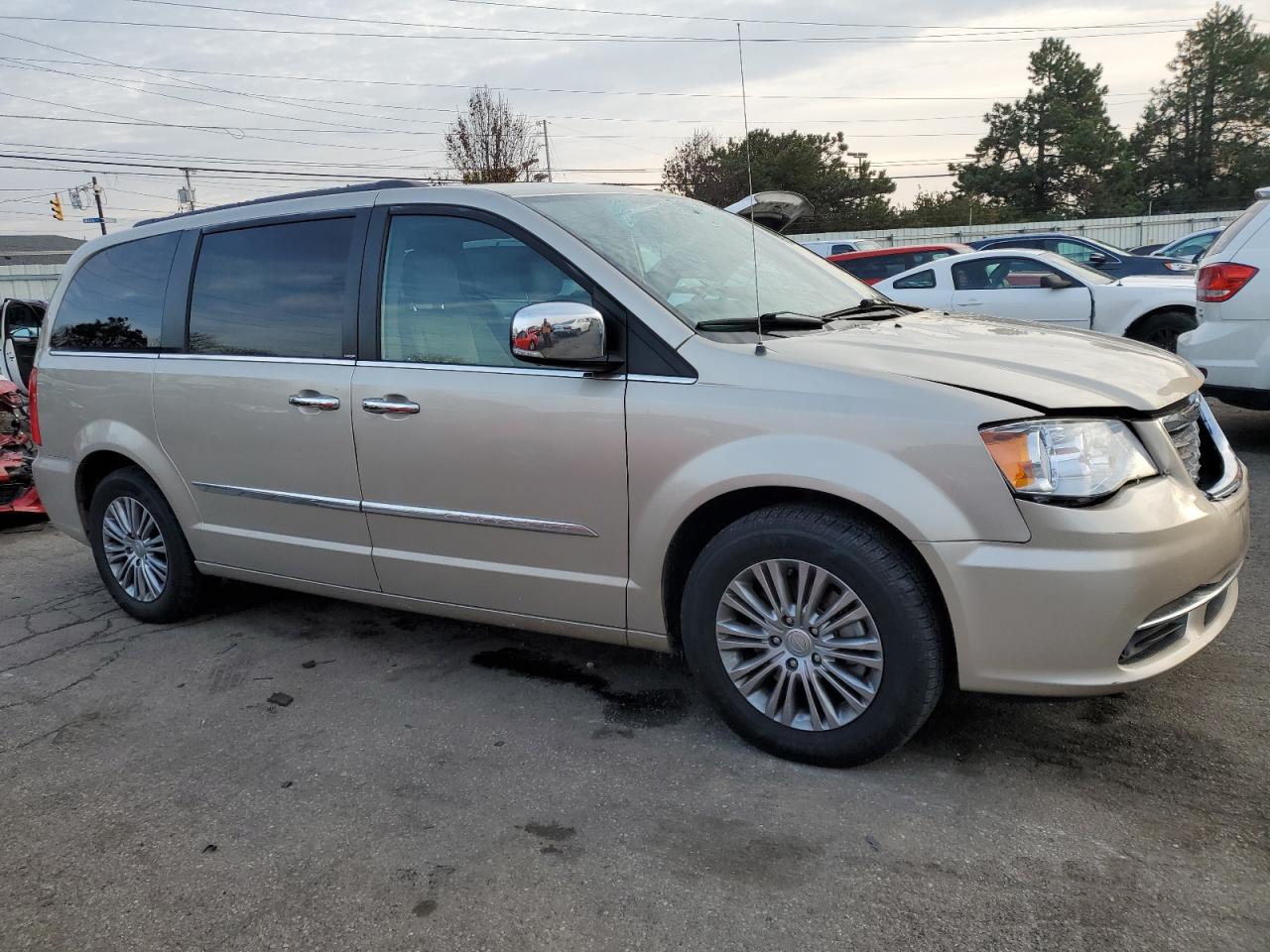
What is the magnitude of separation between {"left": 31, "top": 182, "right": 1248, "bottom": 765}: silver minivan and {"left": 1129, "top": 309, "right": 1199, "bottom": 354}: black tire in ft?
21.8

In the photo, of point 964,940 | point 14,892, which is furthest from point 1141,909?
point 14,892

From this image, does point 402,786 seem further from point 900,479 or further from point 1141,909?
point 1141,909

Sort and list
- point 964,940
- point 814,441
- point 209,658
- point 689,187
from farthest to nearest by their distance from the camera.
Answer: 1. point 689,187
2. point 209,658
3. point 814,441
4. point 964,940

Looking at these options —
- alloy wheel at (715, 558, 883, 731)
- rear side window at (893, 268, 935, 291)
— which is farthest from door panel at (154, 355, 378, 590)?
rear side window at (893, 268, 935, 291)

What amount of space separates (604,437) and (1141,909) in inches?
74.6

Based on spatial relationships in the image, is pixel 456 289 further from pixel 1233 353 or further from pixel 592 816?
pixel 1233 353

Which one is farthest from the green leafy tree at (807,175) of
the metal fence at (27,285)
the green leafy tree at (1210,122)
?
the metal fence at (27,285)

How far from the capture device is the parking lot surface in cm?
233

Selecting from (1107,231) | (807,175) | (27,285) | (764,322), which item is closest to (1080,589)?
(764,322)

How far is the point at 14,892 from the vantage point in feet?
8.54

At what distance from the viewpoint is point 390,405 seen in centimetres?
353

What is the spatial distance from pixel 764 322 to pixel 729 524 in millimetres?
697

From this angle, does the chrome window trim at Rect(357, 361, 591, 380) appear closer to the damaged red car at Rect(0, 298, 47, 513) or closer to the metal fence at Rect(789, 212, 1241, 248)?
the damaged red car at Rect(0, 298, 47, 513)

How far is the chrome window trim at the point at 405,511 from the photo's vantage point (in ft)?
10.8
